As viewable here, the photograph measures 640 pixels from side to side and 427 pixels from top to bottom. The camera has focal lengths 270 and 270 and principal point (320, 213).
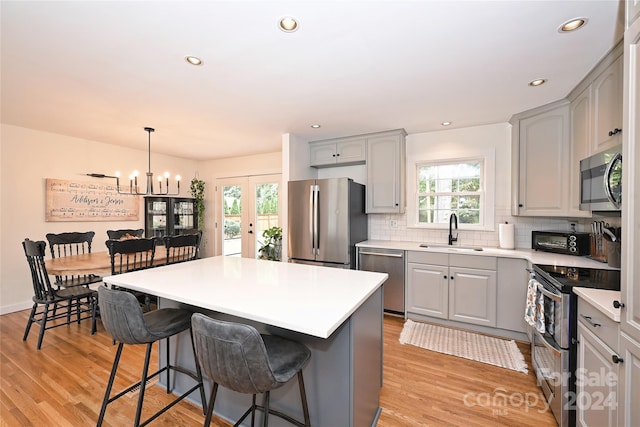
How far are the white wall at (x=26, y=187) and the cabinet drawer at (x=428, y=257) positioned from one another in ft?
15.2

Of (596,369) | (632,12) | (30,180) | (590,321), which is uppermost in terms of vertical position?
(632,12)

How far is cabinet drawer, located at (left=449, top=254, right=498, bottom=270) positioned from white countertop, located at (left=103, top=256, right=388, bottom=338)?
1.57 meters

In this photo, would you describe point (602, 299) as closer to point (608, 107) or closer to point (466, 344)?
point (608, 107)

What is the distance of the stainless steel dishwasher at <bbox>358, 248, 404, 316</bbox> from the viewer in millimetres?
3262

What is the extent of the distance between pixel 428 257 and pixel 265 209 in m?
3.05

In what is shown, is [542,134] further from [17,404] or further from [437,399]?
[17,404]

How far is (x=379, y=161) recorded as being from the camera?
367 centimetres

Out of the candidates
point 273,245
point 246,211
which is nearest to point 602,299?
point 273,245

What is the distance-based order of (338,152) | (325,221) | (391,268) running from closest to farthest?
1. (391,268)
2. (325,221)
3. (338,152)

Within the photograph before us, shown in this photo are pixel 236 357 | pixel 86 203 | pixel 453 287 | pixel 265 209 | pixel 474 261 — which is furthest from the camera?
pixel 265 209

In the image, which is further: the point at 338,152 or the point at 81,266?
the point at 338,152

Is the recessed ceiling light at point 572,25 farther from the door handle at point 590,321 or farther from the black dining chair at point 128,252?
the black dining chair at point 128,252

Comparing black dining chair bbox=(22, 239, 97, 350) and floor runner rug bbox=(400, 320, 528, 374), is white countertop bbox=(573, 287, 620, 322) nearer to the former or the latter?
floor runner rug bbox=(400, 320, 528, 374)

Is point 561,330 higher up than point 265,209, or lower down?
lower down
